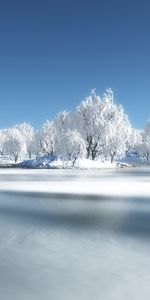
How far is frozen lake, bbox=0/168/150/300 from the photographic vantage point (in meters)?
7.14

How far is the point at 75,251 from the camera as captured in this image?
9.71 meters

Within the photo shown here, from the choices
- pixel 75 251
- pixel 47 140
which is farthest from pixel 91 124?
pixel 75 251

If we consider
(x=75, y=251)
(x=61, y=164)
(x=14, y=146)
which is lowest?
(x=75, y=251)

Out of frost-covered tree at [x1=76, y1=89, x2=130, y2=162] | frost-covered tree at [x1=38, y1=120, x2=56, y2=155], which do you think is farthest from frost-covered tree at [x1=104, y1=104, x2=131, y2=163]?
frost-covered tree at [x1=38, y1=120, x2=56, y2=155]

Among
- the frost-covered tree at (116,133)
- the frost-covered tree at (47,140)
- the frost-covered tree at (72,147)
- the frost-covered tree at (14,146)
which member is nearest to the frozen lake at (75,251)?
the frost-covered tree at (72,147)

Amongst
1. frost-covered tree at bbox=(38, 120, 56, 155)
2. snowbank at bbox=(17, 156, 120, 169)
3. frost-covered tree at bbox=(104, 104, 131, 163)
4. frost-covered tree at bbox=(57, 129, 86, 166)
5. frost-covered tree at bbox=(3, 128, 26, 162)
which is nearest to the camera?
snowbank at bbox=(17, 156, 120, 169)

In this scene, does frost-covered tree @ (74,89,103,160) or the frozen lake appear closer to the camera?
the frozen lake

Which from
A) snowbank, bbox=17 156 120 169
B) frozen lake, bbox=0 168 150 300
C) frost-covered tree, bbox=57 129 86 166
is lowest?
frozen lake, bbox=0 168 150 300

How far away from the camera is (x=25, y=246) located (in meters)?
10.2

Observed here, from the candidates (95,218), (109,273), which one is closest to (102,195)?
(95,218)

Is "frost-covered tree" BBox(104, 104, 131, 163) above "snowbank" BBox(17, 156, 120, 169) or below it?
above

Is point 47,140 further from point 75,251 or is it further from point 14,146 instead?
point 75,251

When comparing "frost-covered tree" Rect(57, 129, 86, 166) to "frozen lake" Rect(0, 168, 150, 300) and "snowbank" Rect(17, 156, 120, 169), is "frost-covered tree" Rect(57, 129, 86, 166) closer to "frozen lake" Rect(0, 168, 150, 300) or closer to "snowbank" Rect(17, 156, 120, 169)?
"snowbank" Rect(17, 156, 120, 169)

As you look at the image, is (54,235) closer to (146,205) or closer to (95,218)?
(95,218)
